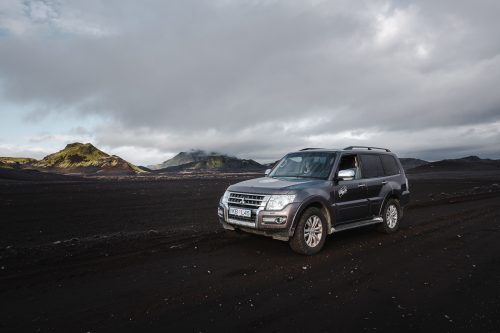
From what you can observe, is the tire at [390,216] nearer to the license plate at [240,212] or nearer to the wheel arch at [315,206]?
the wheel arch at [315,206]

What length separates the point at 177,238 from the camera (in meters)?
8.45

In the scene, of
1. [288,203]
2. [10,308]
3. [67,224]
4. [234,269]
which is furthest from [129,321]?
[67,224]

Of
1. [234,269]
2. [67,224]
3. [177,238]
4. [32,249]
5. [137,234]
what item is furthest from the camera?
[67,224]

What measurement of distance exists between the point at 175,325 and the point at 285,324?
1229 mm

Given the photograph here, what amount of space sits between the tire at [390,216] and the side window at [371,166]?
833 mm

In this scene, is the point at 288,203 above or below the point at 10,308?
above

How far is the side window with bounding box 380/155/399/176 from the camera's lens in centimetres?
915

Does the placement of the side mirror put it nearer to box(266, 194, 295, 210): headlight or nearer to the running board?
the running board

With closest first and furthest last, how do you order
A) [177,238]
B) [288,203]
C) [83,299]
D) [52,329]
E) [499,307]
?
[52,329] → [499,307] → [83,299] → [288,203] → [177,238]

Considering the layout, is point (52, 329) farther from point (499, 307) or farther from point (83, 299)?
point (499, 307)

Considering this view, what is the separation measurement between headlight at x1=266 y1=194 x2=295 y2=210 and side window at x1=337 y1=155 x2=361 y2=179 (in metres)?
1.84

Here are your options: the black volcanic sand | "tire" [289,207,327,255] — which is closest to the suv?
"tire" [289,207,327,255]

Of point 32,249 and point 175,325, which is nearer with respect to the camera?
point 175,325

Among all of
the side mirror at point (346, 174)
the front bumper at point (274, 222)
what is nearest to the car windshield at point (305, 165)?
the side mirror at point (346, 174)
